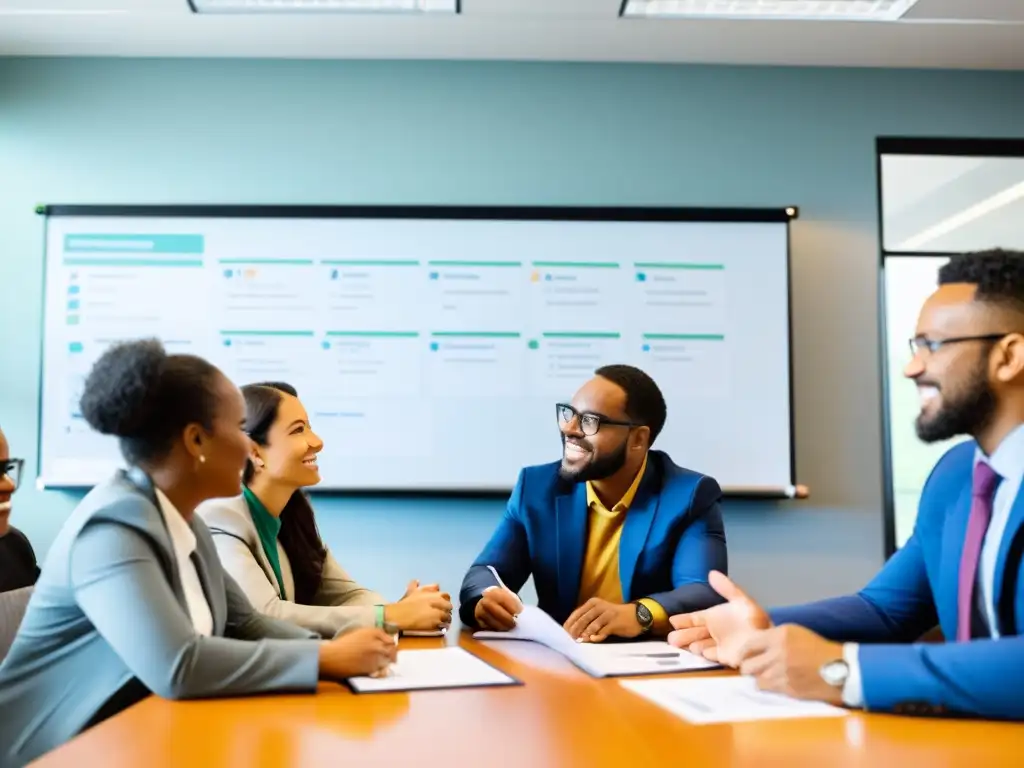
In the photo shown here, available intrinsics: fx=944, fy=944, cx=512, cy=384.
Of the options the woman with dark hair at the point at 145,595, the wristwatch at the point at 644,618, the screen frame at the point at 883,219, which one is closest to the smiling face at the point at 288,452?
the woman with dark hair at the point at 145,595

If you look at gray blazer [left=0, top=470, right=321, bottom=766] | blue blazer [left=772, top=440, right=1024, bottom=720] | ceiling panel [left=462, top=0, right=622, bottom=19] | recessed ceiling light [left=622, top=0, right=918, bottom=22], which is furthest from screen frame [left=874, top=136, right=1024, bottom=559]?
gray blazer [left=0, top=470, right=321, bottom=766]

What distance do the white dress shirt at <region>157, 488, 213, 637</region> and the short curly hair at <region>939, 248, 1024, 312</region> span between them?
1.43 m

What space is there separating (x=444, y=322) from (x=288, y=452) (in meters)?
1.45

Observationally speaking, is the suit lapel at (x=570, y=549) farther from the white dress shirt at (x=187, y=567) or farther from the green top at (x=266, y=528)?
the white dress shirt at (x=187, y=567)

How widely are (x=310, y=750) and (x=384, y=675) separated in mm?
437

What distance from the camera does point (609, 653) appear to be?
1.85 meters

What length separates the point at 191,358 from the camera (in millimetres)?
1738

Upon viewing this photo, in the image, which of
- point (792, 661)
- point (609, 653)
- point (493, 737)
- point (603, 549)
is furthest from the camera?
point (603, 549)

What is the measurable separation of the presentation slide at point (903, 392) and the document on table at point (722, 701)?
261cm

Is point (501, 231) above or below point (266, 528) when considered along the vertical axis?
above

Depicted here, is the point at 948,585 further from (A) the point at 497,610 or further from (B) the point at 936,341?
(A) the point at 497,610

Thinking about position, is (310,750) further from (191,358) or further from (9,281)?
(9,281)

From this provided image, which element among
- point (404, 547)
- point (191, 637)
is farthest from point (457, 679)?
Answer: point (404, 547)

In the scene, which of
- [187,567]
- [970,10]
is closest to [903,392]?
[970,10]
